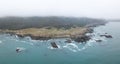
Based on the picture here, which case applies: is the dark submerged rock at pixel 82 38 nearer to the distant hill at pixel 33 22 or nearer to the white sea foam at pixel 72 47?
the white sea foam at pixel 72 47

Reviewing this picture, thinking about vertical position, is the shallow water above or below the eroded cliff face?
below

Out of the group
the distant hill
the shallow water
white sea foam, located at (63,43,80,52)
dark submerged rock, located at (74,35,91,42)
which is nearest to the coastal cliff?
the distant hill

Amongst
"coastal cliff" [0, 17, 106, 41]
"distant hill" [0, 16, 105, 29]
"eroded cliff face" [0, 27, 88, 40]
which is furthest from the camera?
"distant hill" [0, 16, 105, 29]

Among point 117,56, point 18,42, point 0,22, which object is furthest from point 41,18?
point 117,56

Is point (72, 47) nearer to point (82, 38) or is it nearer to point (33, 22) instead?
point (82, 38)

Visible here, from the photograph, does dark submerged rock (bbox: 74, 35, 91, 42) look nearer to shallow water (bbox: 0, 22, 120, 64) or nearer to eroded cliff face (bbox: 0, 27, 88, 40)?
shallow water (bbox: 0, 22, 120, 64)

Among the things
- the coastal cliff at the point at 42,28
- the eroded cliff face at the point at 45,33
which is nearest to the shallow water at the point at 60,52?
the eroded cliff face at the point at 45,33

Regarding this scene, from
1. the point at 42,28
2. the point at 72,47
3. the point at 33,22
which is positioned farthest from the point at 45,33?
the point at 72,47

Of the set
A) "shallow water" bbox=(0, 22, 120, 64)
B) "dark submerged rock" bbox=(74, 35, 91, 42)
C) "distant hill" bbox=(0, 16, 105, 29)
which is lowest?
"shallow water" bbox=(0, 22, 120, 64)

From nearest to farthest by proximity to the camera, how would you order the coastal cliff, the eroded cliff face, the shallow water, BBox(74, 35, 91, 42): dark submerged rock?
the shallow water → BBox(74, 35, 91, 42): dark submerged rock → the eroded cliff face → the coastal cliff

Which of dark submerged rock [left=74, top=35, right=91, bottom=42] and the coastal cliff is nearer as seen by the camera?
dark submerged rock [left=74, top=35, right=91, bottom=42]
